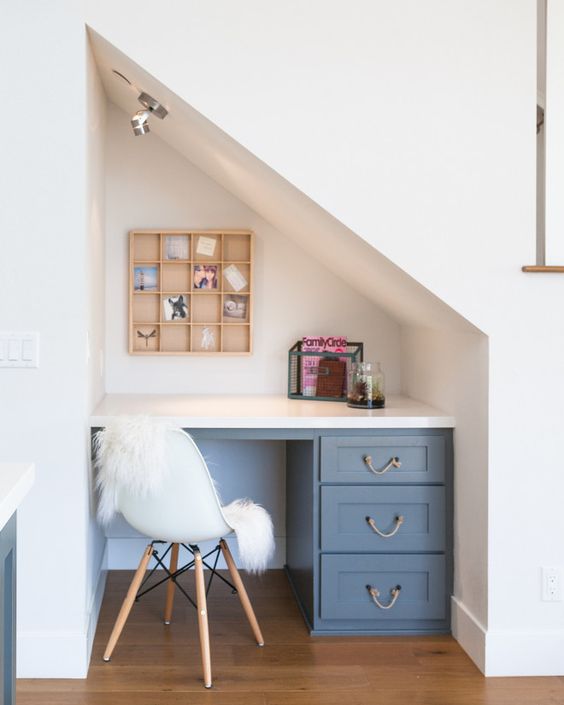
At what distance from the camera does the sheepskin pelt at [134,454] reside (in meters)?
2.46

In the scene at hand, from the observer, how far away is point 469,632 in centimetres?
276

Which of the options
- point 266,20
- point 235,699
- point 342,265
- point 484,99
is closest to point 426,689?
point 235,699

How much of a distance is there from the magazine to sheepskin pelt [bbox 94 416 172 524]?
3.42 feet

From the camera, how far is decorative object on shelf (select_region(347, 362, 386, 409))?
123 inches

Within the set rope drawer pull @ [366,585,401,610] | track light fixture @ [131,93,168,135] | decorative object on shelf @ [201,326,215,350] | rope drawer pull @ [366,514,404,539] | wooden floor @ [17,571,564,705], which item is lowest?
wooden floor @ [17,571,564,705]

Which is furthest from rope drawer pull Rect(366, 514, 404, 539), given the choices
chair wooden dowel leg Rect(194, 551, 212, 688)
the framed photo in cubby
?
the framed photo in cubby

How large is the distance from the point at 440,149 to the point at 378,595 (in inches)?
61.6

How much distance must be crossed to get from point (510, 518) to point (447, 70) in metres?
1.47

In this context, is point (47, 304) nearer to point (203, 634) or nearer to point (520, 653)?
point (203, 634)

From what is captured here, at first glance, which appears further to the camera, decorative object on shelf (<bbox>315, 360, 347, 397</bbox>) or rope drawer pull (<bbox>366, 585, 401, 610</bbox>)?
decorative object on shelf (<bbox>315, 360, 347, 397</bbox>)

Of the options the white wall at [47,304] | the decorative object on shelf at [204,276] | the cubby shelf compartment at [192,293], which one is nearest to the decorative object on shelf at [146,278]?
the cubby shelf compartment at [192,293]

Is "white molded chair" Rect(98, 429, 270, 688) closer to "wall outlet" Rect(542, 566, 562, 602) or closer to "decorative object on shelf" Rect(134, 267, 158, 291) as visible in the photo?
"wall outlet" Rect(542, 566, 562, 602)

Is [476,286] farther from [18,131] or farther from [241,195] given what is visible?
[18,131]

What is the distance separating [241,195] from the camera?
136 inches
